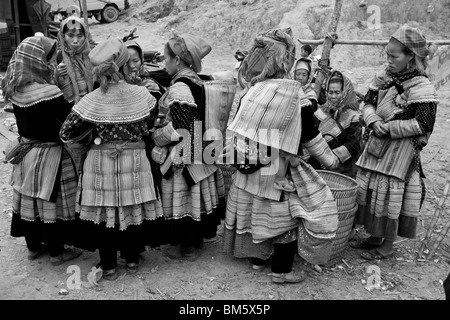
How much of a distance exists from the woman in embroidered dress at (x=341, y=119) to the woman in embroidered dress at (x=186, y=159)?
1064 mm

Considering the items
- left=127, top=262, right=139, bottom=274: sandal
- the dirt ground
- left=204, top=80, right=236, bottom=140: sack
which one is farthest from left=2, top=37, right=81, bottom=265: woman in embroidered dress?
left=204, top=80, right=236, bottom=140: sack

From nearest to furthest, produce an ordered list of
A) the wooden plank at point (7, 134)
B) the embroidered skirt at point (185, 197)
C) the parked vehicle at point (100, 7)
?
the embroidered skirt at point (185, 197), the wooden plank at point (7, 134), the parked vehicle at point (100, 7)

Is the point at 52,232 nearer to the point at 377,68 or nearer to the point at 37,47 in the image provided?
the point at 37,47

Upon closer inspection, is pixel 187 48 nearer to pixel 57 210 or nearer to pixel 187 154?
pixel 187 154

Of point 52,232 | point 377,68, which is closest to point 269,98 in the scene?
point 52,232

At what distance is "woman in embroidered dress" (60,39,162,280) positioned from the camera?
3.36 meters

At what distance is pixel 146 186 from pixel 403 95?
2.14 meters

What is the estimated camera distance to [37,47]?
3531 mm

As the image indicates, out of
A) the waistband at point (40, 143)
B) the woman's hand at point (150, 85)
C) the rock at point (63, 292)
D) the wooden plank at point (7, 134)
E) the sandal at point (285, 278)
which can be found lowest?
the wooden plank at point (7, 134)

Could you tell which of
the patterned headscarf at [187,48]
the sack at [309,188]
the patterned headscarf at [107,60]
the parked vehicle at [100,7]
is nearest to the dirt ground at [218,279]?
the sack at [309,188]

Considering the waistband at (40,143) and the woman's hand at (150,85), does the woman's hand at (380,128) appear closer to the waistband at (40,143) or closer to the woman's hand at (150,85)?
the woman's hand at (150,85)

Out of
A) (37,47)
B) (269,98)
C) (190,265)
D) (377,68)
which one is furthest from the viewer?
(377,68)

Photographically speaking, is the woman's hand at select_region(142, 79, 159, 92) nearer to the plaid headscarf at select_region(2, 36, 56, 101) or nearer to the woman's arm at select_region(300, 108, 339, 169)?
the plaid headscarf at select_region(2, 36, 56, 101)

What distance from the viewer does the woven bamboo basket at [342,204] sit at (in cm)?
373
